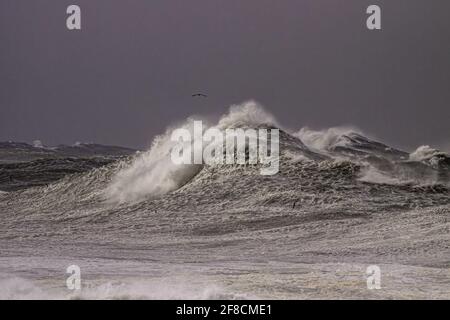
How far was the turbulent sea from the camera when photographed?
1039 centimetres

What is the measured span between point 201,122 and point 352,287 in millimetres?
21335

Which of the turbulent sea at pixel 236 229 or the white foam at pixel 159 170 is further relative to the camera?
the white foam at pixel 159 170

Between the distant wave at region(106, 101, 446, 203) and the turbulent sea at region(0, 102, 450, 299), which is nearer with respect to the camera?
the turbulent sea at region(0, 102, 450, 299)

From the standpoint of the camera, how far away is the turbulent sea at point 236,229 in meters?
10.4

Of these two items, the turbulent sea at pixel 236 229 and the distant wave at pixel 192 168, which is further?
the distant wave at pixel 192 168

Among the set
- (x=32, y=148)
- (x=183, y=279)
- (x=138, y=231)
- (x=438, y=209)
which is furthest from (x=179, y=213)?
(x=32, y=148)

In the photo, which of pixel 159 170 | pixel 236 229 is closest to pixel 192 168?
pixel 159 170

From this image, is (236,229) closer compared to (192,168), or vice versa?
(236,229)

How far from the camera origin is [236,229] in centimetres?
1864

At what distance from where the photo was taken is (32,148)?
86.4 meters

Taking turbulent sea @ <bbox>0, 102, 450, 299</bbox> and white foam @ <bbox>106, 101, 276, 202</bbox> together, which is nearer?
turbulent sea @ <bbox>0, 102, 450, 299</bbox>

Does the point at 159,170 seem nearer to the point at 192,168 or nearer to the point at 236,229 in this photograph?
the point at 192,168

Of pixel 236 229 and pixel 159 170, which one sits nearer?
pixel 236 229
